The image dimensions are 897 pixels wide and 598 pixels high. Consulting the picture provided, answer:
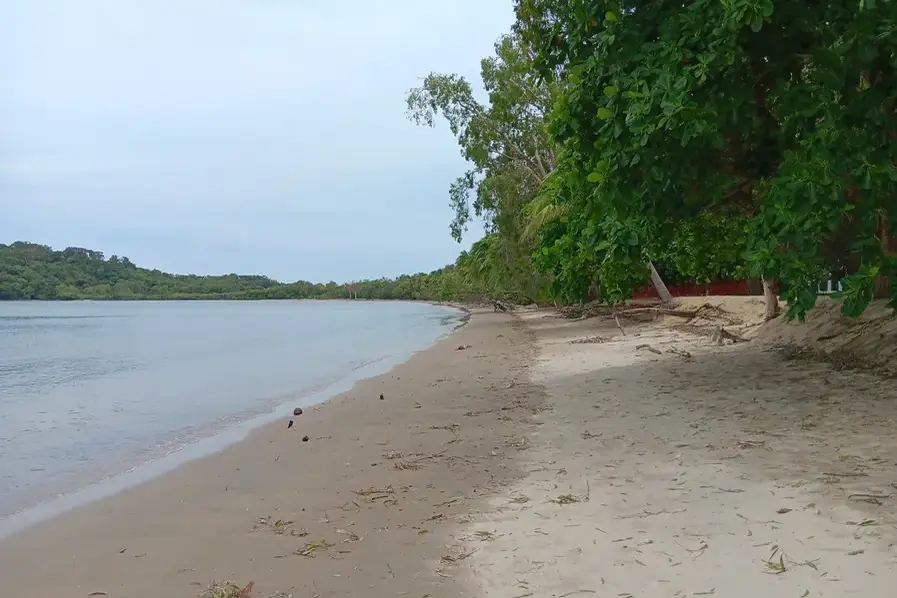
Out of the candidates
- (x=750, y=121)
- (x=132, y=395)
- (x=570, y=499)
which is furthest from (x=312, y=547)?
(x=132, y=395)

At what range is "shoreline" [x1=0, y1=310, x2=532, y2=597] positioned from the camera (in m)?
4.07

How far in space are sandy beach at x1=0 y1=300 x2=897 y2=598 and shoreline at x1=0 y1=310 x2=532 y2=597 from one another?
0.07 feet

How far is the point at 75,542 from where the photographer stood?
5.02 metres

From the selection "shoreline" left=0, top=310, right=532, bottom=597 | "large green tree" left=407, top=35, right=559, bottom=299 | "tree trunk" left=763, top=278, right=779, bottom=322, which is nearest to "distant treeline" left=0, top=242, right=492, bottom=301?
"large green tree" left=407, top=35, right=559, bottom=299

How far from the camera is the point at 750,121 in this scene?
7449 millimetres

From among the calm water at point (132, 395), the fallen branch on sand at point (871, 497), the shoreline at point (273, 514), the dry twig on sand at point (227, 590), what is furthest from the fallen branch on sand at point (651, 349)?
the dry twig on sand at point (227, 590)

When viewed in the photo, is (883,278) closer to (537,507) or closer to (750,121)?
(750,121)

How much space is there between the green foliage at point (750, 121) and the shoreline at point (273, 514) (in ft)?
10.2

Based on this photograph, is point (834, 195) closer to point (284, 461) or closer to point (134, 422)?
point (284, 461)

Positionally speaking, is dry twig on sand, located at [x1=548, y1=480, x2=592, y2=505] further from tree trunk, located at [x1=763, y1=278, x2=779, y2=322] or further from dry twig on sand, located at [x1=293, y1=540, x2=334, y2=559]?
tree trunk, located at [x1=763, y1=278, x2=779, y2=322]

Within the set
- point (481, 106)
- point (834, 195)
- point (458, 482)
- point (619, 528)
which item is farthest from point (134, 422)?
point (481, 106)

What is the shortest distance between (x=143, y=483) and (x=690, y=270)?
11.2 metres

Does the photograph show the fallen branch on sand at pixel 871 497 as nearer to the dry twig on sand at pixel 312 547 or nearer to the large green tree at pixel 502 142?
the dry twig on sand at pixel 312 547

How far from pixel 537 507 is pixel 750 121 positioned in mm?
4986
